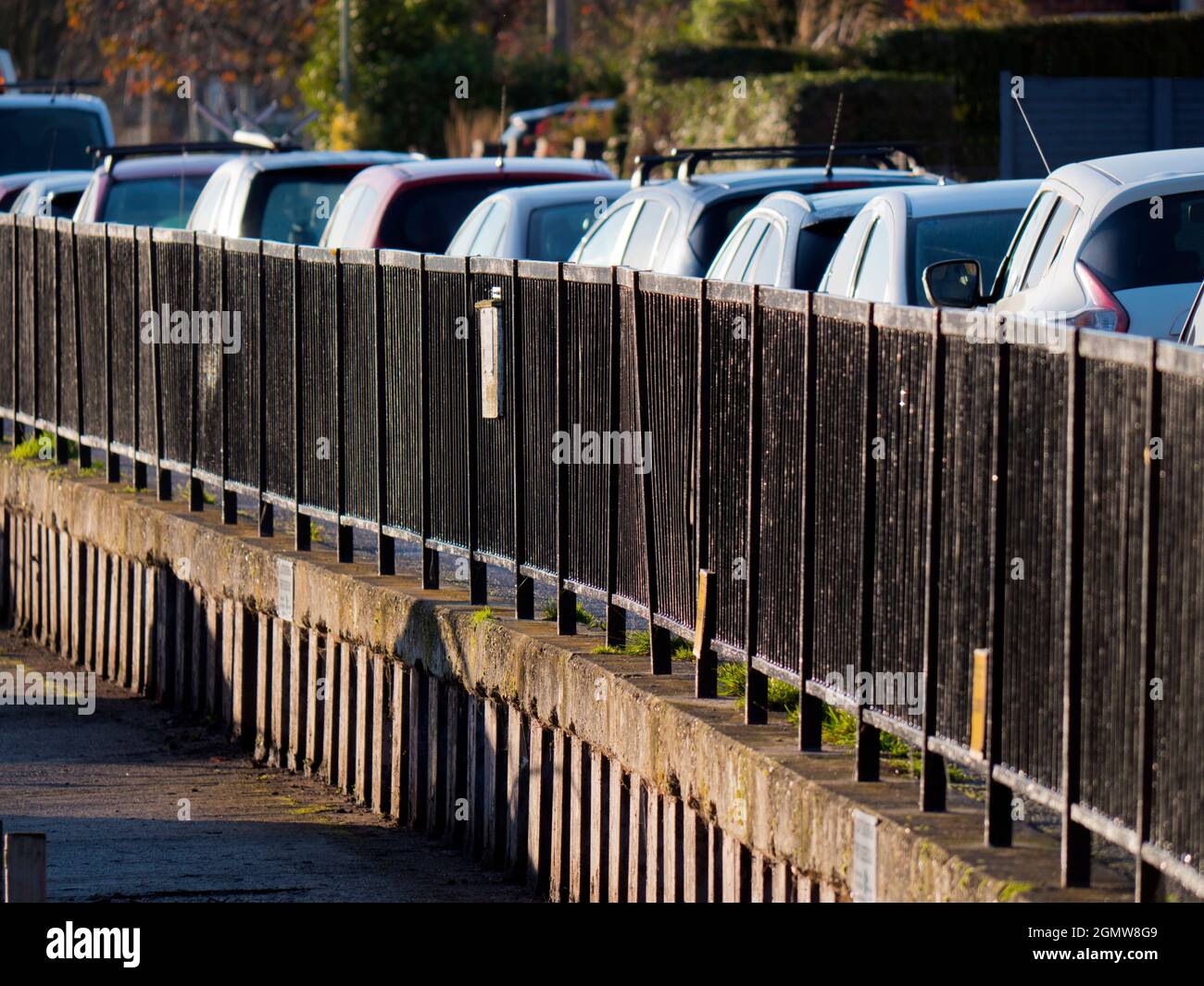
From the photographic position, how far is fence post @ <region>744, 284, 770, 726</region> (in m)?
8.91

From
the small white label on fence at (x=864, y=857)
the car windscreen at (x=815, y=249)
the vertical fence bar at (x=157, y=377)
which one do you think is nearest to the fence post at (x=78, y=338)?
the vertical fence bar at (x=157, y=377)

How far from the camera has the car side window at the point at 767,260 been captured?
13.1 metres

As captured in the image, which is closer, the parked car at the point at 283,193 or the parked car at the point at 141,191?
the parked car at the point at 283,193

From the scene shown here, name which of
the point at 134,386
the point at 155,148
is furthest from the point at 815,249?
the point at 155,148

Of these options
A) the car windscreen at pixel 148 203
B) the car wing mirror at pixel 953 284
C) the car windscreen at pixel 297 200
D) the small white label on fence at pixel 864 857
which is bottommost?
the small white label on fence at pixel 864 857

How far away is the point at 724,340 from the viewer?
9.23 metres

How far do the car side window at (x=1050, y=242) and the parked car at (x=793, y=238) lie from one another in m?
2.22

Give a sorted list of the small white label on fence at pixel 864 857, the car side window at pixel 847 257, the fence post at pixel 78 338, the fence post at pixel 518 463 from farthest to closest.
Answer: the fence post at pixel 78 338 < the car side window at pixel 847 257 < the fence post at pixel 518 463 < the small white label on fence at pixel 864 857

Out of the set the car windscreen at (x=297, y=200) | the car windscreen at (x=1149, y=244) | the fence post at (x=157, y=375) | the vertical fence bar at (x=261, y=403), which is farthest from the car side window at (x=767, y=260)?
the car windscreen at (x=297, y=200)

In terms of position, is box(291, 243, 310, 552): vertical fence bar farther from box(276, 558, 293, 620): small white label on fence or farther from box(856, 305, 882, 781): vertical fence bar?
box(856, 305, 882, 781): vertical fence bar

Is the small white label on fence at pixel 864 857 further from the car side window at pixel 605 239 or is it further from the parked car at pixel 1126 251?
the car side window at pixel 605 239

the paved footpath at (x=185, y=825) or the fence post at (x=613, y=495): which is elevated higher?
the fence post at (x=613, y=495)

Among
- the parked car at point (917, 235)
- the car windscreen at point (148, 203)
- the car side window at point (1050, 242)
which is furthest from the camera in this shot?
the car windscreen at point (148, 203)
